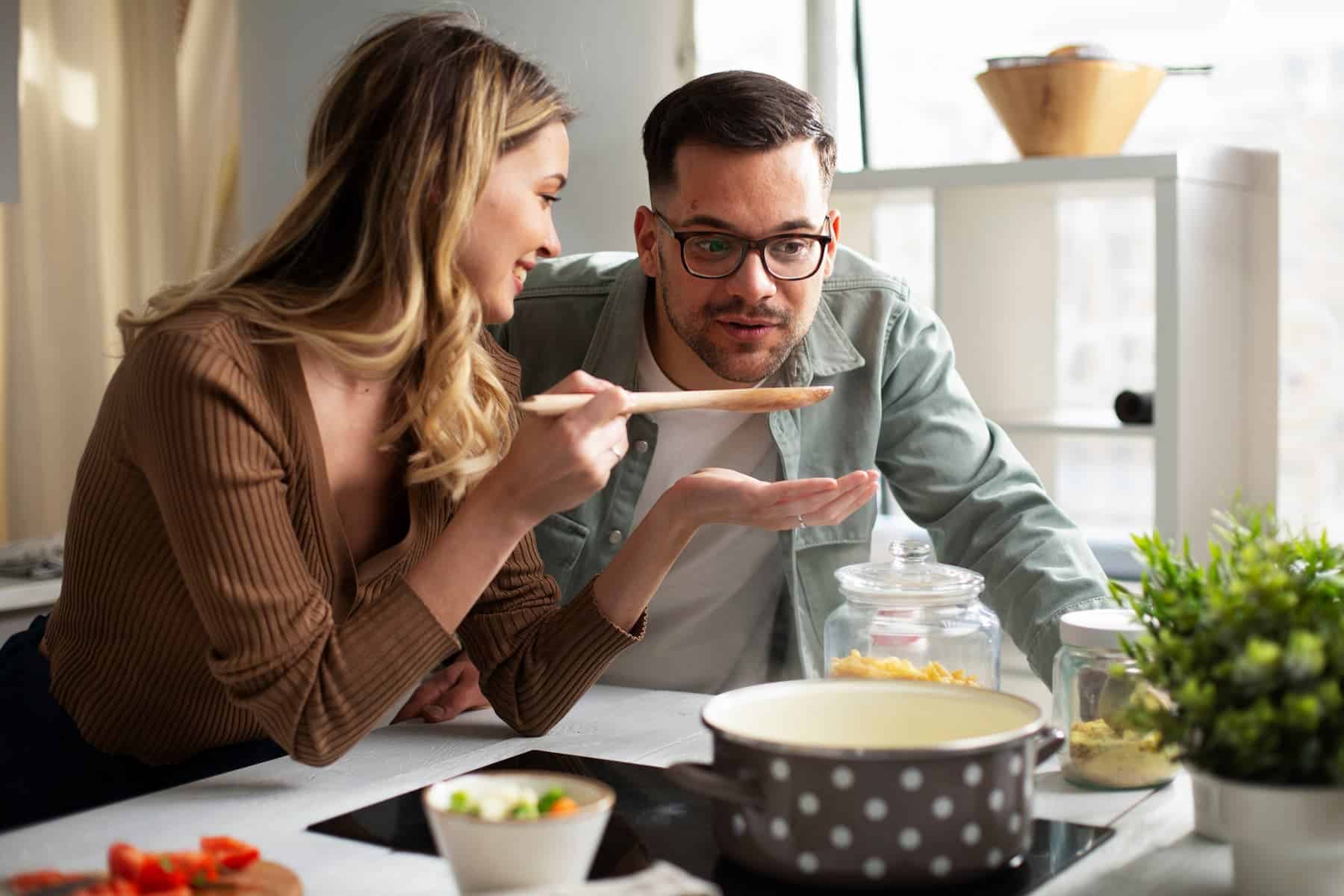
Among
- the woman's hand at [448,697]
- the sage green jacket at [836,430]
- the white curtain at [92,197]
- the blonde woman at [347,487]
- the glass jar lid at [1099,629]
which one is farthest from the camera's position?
the white curtain at [92,197]

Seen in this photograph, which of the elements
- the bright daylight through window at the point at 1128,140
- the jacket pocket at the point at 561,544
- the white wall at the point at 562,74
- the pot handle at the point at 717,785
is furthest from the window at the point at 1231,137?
the pot handle at the point at 717,785

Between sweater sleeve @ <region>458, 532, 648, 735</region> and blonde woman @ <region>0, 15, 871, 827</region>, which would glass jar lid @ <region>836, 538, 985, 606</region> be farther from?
Result: sweater sleeve @ <region>458, 532, 648, 735</region>

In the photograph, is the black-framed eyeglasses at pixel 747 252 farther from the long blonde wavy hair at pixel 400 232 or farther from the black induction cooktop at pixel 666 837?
the black induction cooktop at pixel 666 837

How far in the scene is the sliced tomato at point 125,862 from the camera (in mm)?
886

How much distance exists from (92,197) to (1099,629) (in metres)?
2.76

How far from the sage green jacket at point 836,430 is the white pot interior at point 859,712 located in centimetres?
84

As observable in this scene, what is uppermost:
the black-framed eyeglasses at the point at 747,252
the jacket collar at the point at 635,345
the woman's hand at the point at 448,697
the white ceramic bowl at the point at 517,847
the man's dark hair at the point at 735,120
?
the man's dark hair at the point at 735,120

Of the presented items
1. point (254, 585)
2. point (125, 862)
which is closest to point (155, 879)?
point (125, 862)

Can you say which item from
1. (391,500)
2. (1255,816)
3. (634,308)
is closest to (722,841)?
(1255,816)

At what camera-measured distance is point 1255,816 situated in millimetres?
846

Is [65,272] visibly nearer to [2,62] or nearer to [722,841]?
[2,62]

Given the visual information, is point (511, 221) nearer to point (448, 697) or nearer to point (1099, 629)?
point (448, 697)

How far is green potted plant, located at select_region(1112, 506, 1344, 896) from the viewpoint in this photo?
2.67ft

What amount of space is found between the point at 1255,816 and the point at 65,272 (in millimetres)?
2967
